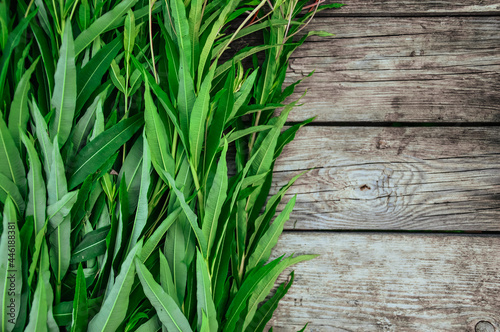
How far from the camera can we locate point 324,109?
61cm

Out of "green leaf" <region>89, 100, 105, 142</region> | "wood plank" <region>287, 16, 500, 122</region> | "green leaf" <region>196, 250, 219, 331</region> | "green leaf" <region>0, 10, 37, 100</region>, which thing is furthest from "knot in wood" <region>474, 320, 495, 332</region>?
"green leaf" <region>0, 10, 37, 100</region>

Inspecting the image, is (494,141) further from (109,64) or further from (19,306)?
(19,306)

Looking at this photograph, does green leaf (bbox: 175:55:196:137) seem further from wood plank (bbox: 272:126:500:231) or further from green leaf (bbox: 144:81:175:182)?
wood plank (bbox: 272:126:500:231)

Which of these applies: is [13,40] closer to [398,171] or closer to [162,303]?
[162,303]

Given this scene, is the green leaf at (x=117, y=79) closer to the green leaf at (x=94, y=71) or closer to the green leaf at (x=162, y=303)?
the green leaf at (x=94, y=71)

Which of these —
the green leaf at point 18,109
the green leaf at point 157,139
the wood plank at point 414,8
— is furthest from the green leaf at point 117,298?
the wood plank at point 414,8

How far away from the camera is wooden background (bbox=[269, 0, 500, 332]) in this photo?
1.92 ft

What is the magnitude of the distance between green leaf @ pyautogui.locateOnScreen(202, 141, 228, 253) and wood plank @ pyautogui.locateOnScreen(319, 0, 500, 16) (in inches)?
15.7

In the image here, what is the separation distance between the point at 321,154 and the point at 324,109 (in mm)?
83

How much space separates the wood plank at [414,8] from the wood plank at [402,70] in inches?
0.5

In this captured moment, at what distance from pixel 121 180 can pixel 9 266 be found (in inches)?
5.9

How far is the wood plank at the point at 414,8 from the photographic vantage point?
0.61m

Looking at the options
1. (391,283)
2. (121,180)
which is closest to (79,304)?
(121,180)

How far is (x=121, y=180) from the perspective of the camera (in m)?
0.40
